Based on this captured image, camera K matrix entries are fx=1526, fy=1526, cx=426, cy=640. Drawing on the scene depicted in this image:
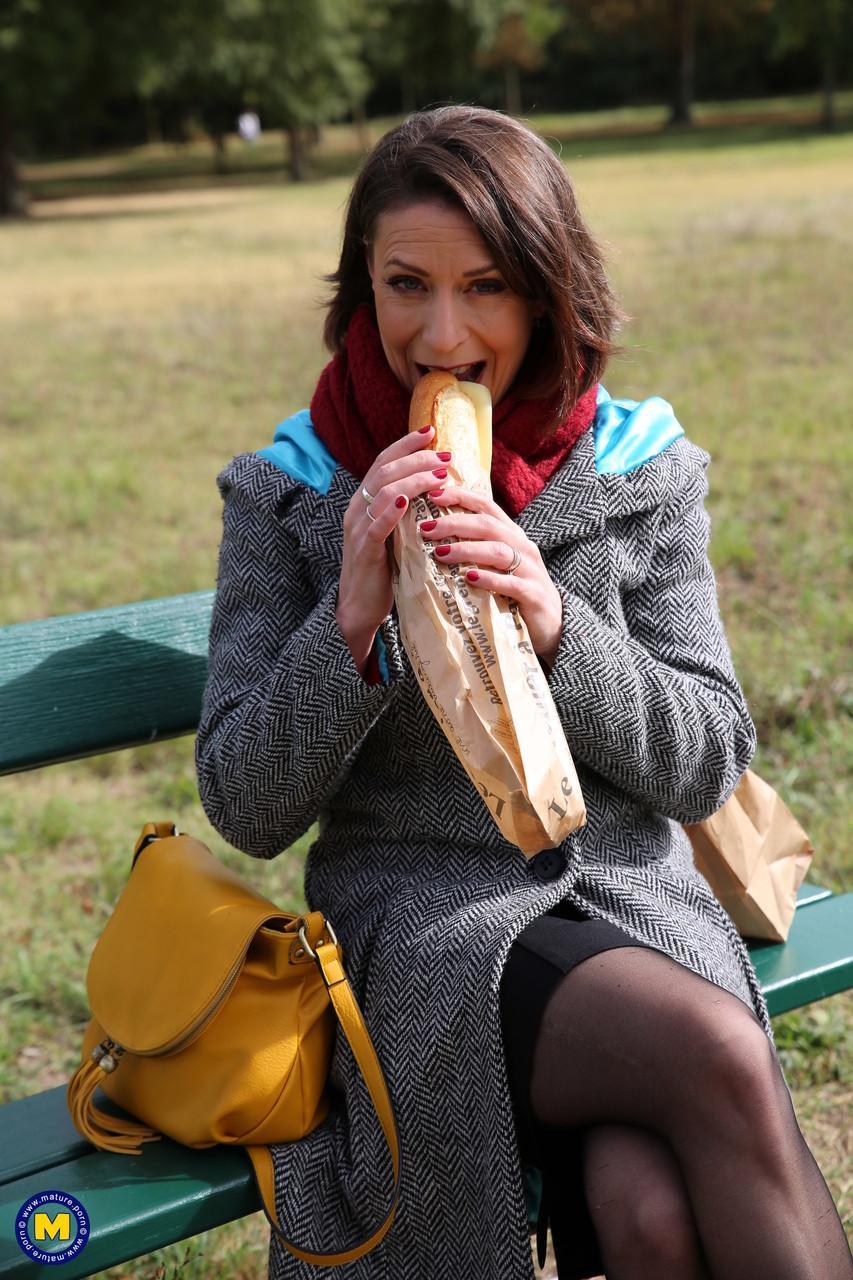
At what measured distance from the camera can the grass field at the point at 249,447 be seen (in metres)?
3.67

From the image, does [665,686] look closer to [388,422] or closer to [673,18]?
[388,422]

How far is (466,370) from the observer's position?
238 centimetres

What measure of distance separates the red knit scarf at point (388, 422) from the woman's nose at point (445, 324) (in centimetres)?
12

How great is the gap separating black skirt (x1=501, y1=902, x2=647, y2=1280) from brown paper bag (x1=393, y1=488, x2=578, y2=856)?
0.68ft

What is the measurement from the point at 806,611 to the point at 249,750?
3436mm

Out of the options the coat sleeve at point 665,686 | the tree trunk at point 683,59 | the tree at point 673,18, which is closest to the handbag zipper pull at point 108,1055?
the coat sleeve at point 665,686

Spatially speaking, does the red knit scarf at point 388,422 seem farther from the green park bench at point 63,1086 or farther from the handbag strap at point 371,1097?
the handbag strap at point 371,1097

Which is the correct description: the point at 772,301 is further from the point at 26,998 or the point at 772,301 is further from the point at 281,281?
the point at 26,998

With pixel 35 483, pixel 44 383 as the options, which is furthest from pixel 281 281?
pixel 35 483

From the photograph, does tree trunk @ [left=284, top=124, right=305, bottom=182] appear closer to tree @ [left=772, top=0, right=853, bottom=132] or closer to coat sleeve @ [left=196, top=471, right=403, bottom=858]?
tree @ [left=772, top=0, right=853, bottom=132]

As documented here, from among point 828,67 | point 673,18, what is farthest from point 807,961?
point 673,18

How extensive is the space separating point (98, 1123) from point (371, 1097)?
417 millimetres

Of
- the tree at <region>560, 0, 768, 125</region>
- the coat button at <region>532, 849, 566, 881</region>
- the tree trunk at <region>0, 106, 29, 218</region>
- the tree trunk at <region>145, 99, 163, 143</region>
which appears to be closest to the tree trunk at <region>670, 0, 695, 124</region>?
the tree at <region>560, 0, 768, 125</region>

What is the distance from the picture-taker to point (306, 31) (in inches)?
1422
